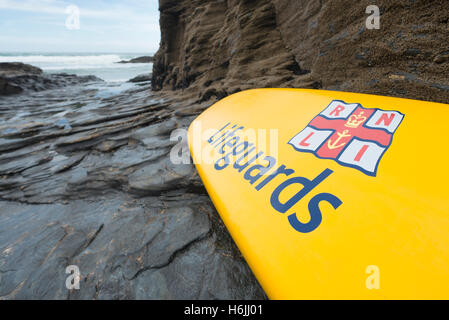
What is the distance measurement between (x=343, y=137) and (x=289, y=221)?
669 millimetres

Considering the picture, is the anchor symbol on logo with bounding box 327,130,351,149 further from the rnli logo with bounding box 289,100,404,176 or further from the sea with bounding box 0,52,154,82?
the sea with bounding box 0,52,154,82

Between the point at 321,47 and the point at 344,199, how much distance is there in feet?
7.39

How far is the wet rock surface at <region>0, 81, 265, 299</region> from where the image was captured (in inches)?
37.4

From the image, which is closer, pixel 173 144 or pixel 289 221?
pixel 289 221

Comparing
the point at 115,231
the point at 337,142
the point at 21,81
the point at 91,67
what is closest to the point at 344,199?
the point at 337,142

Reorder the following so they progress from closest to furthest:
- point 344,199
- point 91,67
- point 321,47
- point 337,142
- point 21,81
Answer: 1. point 344,199
2. point 337,142
3. point 321,47
4. point 21,81
5. point 91,67

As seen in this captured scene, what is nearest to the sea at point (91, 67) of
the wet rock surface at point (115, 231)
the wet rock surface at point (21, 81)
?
the wet rock surface at point (21, 81)

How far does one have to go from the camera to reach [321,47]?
7.89ft

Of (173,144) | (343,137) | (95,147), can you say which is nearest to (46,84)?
(95,147)

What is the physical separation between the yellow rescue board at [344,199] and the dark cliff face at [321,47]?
1.55 ft

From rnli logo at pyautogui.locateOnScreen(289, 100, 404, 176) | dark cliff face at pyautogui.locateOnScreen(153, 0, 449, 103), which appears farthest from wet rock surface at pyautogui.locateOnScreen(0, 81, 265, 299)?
dark cliff face at pyautogui.locateOnScreen(153, 0, 449, 103)

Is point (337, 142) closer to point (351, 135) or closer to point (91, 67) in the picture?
point (351, 135)
